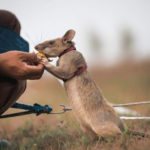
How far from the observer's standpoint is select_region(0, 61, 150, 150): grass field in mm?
2432

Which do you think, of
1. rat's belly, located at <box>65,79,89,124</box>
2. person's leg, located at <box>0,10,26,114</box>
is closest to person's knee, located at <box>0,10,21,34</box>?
person's leg, located at <box>0,10,26,114</box>

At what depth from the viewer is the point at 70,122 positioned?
380cm

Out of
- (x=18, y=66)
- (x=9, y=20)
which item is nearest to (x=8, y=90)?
(x=18, y=66)

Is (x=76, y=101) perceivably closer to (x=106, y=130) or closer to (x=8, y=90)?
(x=106, y=130)

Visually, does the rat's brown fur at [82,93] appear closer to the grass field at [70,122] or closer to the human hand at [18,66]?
the grass field at [70,122]

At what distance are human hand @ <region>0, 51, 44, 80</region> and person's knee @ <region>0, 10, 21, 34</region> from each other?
0.40 m

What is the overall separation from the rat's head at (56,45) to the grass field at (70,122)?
852 mm

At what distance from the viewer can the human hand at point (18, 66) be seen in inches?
75.7

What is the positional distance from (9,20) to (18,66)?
0.55 meters

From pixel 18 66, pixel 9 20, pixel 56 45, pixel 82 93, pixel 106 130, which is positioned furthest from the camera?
pixel 56 45

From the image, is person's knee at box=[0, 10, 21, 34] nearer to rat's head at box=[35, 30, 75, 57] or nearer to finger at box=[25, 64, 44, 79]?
rat's head at box=[35, 30, 75, 57]

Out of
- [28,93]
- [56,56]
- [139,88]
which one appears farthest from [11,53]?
[28,93]

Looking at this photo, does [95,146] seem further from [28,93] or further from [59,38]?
[28,93]

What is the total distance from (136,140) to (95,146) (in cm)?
38
